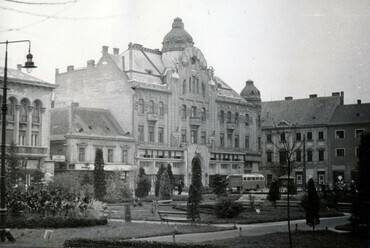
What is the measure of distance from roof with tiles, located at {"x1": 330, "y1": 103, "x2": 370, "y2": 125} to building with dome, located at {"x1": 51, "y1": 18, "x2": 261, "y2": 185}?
1384 cm

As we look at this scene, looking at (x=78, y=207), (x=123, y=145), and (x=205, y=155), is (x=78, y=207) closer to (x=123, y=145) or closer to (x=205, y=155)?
(x=123, y=145)

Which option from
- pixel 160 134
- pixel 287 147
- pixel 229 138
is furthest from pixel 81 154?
pixel 287 147

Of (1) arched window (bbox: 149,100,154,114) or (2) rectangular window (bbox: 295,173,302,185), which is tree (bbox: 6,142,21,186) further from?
(2) rectangular window (bbox: 295,173,302,185)

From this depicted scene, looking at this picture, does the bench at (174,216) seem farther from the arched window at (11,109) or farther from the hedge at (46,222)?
the arched window at (11,109)

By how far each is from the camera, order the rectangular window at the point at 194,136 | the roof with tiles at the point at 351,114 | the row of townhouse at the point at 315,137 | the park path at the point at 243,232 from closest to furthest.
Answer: the park path at the point at 243,232
the roof with tiles at the point at 351,114
the row of townhouse at the point at 315,137
the rectangular window at the point at 194,136

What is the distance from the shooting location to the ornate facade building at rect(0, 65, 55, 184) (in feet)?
161

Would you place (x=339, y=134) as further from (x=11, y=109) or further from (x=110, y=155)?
(x=11, y=109)

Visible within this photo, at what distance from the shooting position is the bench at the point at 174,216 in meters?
27.2

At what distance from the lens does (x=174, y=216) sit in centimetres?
2883

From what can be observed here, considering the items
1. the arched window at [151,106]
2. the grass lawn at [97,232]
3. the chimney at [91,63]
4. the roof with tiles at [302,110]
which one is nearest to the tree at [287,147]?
the roof with tiles at [302,110]

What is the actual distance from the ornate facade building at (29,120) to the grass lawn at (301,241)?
31.0 m

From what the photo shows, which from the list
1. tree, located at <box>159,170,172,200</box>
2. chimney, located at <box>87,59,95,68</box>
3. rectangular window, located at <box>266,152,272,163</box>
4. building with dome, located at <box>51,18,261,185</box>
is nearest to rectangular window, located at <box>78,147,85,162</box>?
building with dome, located at <box>51,18,261,185</box>

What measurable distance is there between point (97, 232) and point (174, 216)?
772cm

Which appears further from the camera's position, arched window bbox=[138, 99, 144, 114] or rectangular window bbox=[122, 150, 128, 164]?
arched window bbox=[138, 99, 144, 114]
